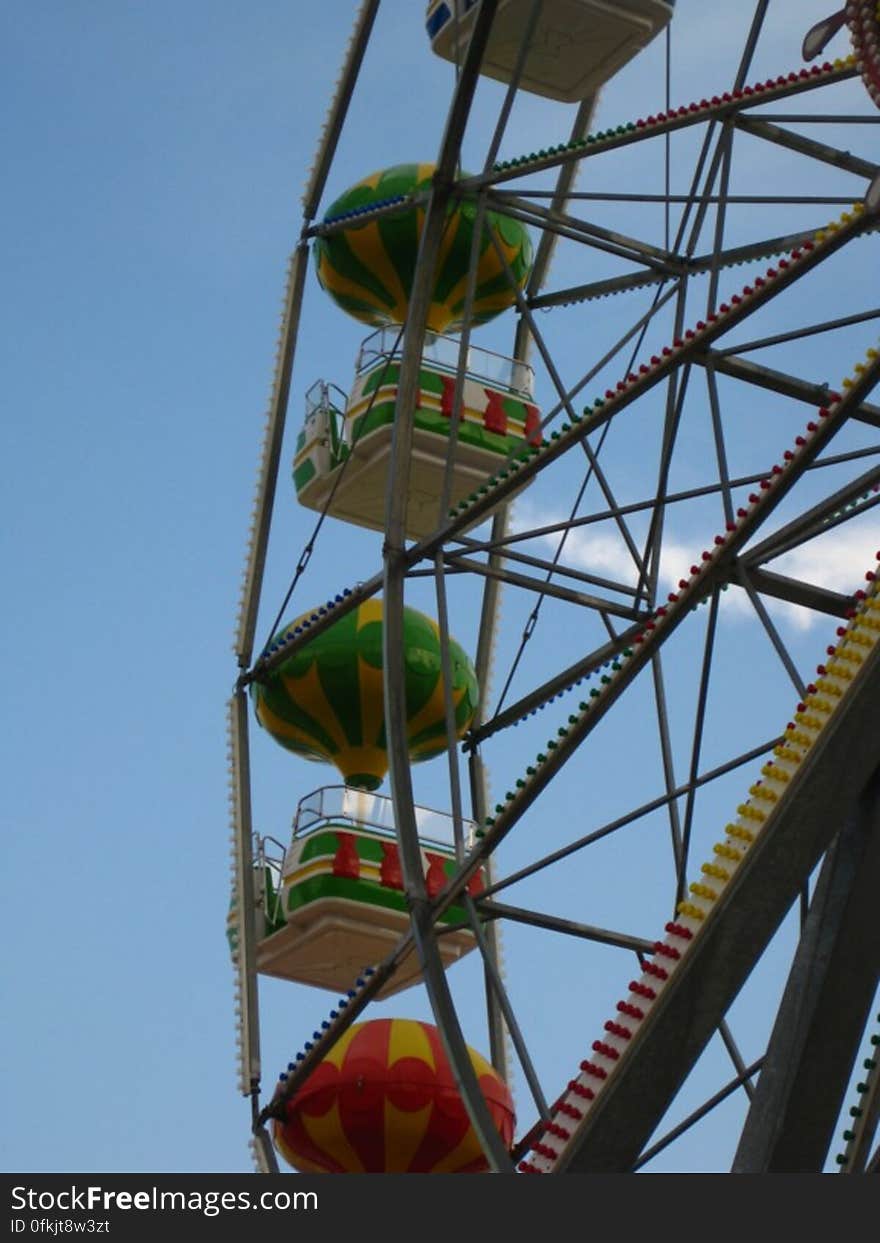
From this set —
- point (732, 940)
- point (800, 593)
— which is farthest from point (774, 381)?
point (732, 940)

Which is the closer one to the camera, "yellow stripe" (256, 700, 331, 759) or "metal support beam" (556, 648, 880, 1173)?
"metal support beam" (556, 648, 880, 1173)

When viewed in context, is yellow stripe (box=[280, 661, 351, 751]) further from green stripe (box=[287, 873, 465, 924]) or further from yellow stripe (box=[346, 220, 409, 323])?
yellow stripe (box=[346, 220, 409, 323])

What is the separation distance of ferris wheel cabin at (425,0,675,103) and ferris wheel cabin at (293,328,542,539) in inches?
97.5

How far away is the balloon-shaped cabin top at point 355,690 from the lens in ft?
80.7

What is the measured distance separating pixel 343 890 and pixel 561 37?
754 centimetres

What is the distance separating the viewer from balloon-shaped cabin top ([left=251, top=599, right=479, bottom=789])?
2461 centimetres

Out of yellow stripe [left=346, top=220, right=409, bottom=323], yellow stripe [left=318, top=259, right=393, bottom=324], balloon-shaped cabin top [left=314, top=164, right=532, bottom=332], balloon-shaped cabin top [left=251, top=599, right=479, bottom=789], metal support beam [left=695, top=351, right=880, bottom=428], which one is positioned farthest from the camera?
yellow stripe [left=318, top=259, right=393, bottom=324]

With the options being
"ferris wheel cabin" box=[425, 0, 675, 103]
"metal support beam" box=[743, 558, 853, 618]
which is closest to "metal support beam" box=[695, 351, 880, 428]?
"metal support beam" box=[743, 558, 853, 618]

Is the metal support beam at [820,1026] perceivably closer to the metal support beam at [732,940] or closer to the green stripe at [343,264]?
the metal support beam at [732,940]

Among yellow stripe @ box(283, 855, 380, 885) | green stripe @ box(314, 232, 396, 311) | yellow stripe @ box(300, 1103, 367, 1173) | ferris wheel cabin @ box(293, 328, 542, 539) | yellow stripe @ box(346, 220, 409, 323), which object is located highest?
green stripe @ box(314, 232, 396, 311)

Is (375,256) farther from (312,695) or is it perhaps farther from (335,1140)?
(335,1140)

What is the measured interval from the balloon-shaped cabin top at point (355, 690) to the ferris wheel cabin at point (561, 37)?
16.0 feet

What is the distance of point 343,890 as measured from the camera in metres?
23.7

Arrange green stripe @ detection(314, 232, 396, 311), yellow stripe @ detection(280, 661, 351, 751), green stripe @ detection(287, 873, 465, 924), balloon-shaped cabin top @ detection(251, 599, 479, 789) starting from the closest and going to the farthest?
green stripe @ detection(287, 873, 465, 924) → balloon-shaped cabin top @ detection(251, 599, 479, 789) → yellow stripe @ detection(280, 661, 351, 751) → green stripe @ detection(314, 232, 396, 311)
